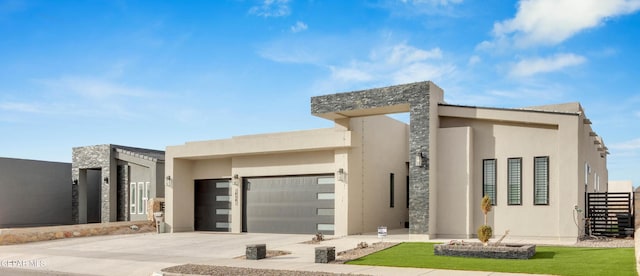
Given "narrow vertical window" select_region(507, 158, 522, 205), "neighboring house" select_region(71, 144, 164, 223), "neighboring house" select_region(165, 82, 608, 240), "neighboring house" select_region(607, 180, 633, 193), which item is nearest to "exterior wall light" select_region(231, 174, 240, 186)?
"neighboring house" select_region(165, 82, 608, 240)

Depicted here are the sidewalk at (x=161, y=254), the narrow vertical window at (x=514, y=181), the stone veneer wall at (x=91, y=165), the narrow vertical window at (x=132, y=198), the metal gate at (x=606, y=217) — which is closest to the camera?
the sidewalk at (x=161, y=254)

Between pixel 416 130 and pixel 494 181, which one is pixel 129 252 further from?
pixel 494 181

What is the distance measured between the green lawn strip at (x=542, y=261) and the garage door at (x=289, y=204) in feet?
23.1

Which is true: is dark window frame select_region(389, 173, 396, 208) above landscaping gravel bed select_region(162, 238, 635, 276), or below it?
above

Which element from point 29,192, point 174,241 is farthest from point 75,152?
point 174,241

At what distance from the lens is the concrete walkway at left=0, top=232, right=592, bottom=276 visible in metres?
13.4

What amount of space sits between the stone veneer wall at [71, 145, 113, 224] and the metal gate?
2366 centimetres

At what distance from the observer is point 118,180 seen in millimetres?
30234

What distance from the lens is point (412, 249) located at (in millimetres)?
15734

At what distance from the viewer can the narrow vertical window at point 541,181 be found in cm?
1777

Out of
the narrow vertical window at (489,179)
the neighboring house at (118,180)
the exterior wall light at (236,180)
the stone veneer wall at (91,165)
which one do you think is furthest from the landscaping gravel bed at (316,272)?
the stone veneer wall at (91,165)

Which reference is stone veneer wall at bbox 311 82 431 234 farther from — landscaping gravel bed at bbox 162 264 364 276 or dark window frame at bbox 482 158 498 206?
landscaping gravel bed at bbox 162 264 364 276

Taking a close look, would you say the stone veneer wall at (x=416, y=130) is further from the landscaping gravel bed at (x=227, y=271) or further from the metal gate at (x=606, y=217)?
the landscaping gravel bed at (x=227, y=271)

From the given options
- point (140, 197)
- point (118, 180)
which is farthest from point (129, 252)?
point (118, 180)
